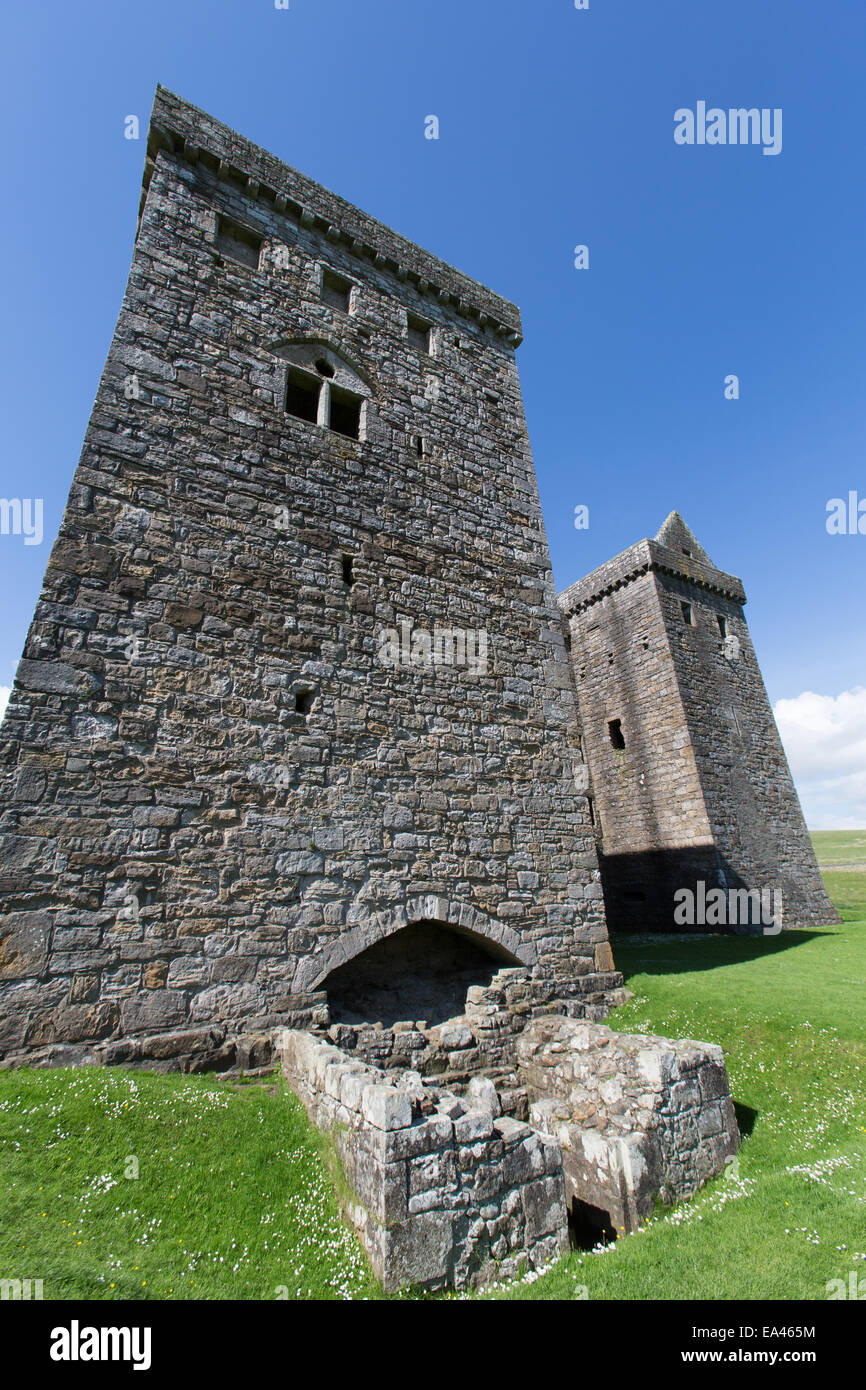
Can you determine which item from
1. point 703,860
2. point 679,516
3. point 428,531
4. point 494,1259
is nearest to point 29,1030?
point 494,1259

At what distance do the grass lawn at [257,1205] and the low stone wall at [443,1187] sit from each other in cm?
18

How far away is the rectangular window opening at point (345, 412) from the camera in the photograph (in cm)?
960

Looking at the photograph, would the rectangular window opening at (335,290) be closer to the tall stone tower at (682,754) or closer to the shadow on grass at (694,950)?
the shadow on grass at (694,950)

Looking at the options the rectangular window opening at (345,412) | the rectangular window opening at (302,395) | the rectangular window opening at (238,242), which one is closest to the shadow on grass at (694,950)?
the rectangular window opening at (345,412)

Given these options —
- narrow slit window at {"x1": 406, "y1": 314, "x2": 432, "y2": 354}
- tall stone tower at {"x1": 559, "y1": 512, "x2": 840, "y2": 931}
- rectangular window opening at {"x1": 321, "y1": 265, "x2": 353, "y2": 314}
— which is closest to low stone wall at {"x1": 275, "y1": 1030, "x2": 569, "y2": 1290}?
Answer: rectangular window opening at {"x1": 321, "y1": 265, "x2": 353, "y2": 314}

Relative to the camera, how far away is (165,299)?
800cm

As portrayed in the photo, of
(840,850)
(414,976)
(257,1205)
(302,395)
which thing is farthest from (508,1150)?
(840,850)

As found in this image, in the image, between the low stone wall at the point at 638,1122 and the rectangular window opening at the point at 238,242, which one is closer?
the low stone wall at the point at 638,1122

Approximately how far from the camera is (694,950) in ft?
42.5

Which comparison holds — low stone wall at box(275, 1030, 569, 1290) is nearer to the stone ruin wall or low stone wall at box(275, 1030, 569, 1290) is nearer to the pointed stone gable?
the stone ruin wall

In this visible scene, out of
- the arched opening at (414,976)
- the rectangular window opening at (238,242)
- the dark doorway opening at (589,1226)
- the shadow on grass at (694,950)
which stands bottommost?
the dark doorway opening at (589,1226)

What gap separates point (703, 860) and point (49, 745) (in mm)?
15357

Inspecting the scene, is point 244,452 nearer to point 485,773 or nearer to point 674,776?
point 485,773

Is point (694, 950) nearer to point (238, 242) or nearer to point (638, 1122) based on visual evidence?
point (638, 1122)
